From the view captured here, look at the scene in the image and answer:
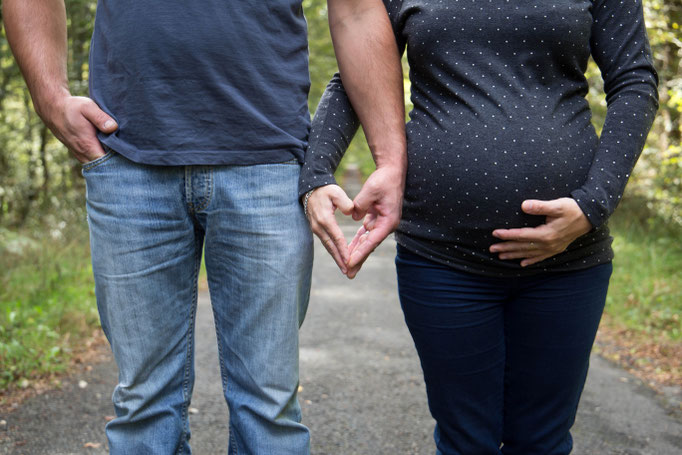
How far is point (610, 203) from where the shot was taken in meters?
1.71

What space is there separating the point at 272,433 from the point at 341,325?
409cm

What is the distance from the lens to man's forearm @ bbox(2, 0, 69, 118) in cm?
185

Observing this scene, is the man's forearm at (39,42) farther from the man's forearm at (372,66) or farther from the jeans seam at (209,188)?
the man's forearm at (372,66)

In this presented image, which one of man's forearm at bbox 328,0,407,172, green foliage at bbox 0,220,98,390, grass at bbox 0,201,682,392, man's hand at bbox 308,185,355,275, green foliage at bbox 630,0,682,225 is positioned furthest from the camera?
green foliage at bbox 630,0,682,225

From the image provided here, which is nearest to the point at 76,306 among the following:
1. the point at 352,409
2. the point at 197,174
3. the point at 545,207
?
the point at 352,409

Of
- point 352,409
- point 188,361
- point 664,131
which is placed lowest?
point 352,409

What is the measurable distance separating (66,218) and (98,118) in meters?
7.41

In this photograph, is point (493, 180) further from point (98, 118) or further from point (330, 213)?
point (98, 118)

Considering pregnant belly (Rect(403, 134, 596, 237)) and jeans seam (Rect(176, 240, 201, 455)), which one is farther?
jeans seam (Rect(176, 240, 201, 455))

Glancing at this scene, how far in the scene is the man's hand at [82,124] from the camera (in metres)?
1.79

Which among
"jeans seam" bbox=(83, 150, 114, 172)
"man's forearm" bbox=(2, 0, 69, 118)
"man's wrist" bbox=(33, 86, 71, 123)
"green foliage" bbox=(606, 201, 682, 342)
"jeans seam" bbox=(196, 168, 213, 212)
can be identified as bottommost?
"green foliage" bbox=(606, 201, 682, 342)

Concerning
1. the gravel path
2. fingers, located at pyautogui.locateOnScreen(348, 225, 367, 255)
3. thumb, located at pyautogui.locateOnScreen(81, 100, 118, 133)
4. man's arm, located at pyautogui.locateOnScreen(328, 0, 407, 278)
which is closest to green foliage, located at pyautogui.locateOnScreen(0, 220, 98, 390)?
the gravel path

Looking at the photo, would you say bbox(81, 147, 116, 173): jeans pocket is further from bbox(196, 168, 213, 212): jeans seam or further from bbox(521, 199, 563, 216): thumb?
bbox(521, 199, 563, 216): thumb

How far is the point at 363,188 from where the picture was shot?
6.01 feet
